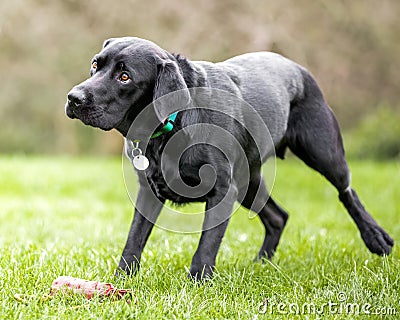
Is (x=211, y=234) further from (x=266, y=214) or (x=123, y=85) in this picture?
(x=266, y=214)

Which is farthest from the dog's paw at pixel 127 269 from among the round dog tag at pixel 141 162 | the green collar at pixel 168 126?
the green collar at pixel 168 126

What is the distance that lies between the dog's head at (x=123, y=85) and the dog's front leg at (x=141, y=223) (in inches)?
18.6

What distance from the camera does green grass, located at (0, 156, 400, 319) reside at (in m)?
2.43

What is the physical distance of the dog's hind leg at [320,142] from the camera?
3.56 metres

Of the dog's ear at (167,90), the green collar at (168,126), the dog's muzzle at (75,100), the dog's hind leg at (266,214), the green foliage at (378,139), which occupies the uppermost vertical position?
the dog's ear at (167,90)

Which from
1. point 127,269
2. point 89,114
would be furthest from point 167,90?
point 127,269

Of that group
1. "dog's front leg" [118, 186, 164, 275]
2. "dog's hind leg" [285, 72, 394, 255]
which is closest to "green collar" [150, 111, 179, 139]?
"dog's front leg" [118, 186, 164, 275]

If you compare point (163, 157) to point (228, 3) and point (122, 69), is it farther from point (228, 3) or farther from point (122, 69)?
point (228, 3)

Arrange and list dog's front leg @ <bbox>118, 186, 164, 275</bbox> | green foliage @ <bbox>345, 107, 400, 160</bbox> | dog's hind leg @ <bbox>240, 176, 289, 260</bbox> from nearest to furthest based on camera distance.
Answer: dog's front leg @ <bbox>118, 186, 164, 275</bbox> < dog's hind leg @ <bbox>240, 176, 289, 260</bbox> < green foliage @ <bbox>345, 107, 400, 160</bbox>

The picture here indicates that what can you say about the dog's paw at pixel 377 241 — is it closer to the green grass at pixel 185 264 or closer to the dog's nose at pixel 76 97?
the green grass at pixel 185 264

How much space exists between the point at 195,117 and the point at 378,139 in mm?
9408

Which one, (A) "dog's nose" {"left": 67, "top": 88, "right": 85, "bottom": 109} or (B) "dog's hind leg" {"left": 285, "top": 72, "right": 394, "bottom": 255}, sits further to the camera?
(B) "dog's hind leg" {"left": 285, "top": 72, "right": 394, "bottom": 255}

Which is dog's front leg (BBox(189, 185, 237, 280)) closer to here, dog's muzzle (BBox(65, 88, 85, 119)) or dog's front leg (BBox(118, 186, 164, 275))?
dog's front leg (BBox(118, 186, 164, 275))

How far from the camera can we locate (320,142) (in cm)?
356
